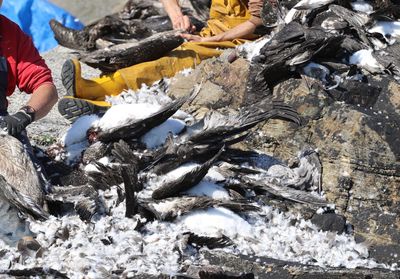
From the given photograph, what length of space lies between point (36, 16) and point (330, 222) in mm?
5842

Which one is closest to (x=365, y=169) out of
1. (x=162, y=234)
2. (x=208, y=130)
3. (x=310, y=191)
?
(x=310, y=191)

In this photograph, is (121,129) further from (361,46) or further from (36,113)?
(361,46)

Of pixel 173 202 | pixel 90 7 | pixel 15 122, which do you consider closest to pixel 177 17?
pixel 15 122

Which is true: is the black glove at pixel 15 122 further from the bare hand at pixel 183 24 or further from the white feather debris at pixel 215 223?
the bare hand at pixel 183 24

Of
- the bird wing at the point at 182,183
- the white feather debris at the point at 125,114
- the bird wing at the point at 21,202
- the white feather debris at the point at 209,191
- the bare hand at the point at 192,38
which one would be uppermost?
the bird wing at the point at 21,202

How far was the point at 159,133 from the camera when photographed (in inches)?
186

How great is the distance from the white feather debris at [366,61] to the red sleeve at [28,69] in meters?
1.86

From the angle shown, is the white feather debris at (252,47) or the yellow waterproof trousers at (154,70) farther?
the yellow waterproof trousers at (154,70)

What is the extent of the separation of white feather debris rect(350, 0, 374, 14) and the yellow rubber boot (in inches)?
63.6

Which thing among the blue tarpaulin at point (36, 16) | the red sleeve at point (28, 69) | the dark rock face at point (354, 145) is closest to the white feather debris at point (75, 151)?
the red sleeve at point (28, 69)

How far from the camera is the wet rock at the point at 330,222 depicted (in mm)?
4301

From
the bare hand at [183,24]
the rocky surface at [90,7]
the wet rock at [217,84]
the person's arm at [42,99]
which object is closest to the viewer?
the person's arm at [42,99]

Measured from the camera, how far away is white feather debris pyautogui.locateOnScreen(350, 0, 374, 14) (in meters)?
5.40

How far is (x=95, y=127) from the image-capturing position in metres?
4.91
